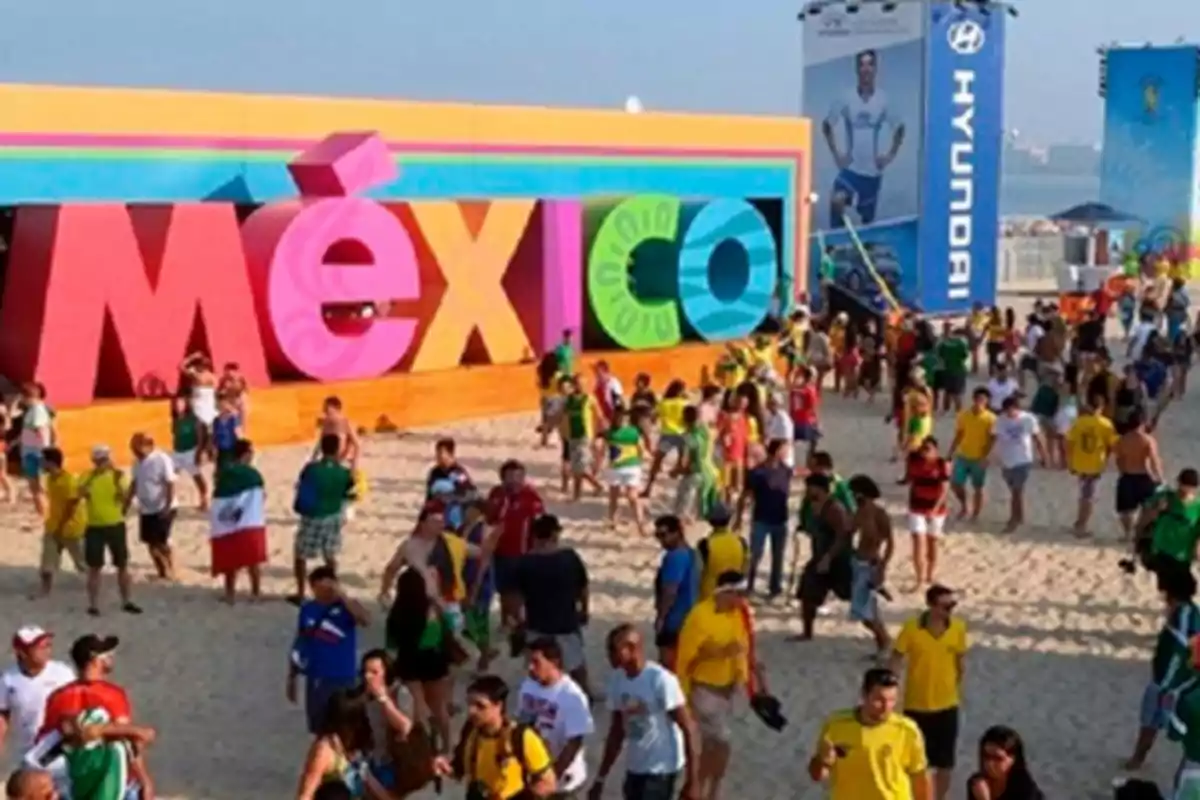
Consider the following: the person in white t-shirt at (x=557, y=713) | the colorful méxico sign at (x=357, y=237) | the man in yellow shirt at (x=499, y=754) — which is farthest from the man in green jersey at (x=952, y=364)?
the man in yellow shirt at (x=499, y=754)

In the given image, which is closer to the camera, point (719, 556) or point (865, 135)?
point (719, 556)

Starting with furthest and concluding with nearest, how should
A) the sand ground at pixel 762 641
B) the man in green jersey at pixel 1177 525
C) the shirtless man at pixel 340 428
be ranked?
the shirtless man at pixel 340 428 < the man in green jersey at pixel 1177 525 < the sand ground at pixel 762 641

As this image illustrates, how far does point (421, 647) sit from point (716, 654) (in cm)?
168

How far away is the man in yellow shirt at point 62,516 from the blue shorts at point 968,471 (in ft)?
24.2

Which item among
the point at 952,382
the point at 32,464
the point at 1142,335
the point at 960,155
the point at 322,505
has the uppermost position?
the point at 960,155

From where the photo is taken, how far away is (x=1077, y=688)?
1116 cm

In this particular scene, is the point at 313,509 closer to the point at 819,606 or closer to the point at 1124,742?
the point at 819,606

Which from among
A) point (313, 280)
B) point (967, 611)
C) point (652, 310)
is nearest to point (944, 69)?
point (652, 310)

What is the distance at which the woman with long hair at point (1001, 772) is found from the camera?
6426 millimetres

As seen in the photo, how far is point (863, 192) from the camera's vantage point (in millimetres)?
31531

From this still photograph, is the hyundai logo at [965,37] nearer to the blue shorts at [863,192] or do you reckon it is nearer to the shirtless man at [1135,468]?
the blue shorts at [863,192]

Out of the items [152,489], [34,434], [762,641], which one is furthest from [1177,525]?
[34,434]

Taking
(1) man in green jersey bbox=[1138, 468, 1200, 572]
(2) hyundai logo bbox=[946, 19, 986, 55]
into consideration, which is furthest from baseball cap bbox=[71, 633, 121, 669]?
(2) hyundai logo bbox=[946, 19, 986, 55]

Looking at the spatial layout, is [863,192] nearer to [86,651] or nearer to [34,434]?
[34,434]
